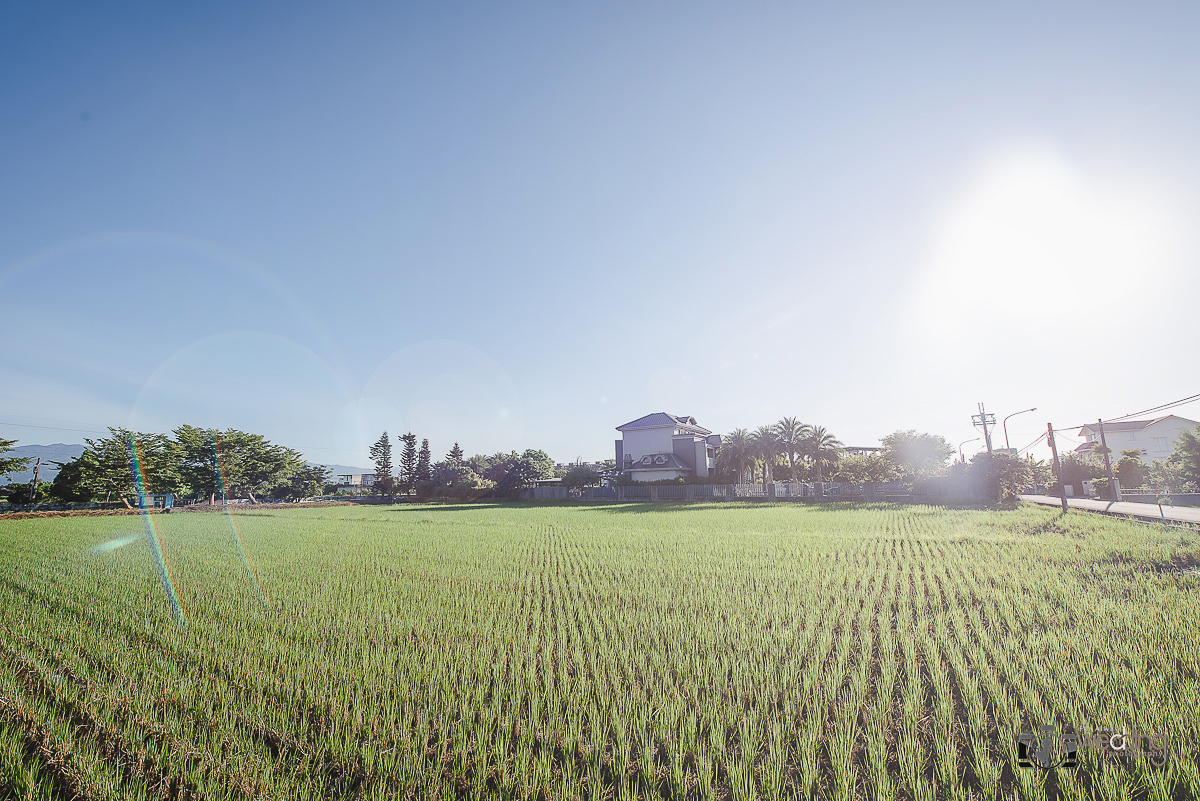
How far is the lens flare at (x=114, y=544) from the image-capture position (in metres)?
13.5

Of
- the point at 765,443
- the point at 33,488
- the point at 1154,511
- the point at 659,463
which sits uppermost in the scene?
the point at 765,443

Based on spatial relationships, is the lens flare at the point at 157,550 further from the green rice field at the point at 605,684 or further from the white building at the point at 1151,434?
the white building at the point at 1151,434

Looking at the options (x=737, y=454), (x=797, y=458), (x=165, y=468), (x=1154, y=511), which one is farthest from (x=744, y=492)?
(x=165, y=468)

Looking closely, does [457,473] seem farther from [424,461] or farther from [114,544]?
[114,544]

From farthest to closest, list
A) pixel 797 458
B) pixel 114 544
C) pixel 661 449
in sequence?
pixel 661 449, pixel 797 458, pixel 114 544

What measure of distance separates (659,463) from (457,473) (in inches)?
1010

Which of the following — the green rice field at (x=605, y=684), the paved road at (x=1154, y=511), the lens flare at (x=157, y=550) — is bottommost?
the paved road at (x=1154, y=511)

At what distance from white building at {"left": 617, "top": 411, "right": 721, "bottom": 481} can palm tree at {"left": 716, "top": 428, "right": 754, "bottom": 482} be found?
477cm

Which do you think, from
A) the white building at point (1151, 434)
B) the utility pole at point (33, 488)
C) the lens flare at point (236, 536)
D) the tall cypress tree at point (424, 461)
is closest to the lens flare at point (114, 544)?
the lens flare at point (236, 536)

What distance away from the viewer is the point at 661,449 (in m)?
50.4

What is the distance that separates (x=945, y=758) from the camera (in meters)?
3.07

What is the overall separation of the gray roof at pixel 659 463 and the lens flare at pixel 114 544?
124 feet

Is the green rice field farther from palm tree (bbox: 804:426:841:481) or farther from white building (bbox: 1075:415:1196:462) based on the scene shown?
white building (bbox: 1075:415:1196:462)

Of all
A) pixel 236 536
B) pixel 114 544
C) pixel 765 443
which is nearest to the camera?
pixel 114 544
